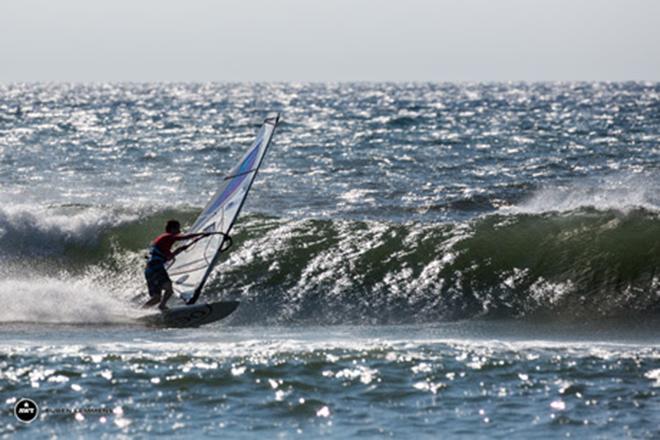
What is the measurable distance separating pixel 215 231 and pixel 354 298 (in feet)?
8.17

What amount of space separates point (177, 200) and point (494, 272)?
977 centimetres

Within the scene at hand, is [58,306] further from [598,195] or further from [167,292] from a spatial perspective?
[598,195]

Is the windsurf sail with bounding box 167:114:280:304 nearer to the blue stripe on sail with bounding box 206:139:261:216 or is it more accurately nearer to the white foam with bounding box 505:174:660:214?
the blue stripe on sail with bounding box 206:139:261:216

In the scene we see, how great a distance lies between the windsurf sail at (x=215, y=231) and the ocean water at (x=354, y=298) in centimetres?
63

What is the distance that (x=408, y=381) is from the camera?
9.56m

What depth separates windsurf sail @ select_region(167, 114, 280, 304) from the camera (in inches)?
525

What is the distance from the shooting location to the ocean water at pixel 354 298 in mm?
8797

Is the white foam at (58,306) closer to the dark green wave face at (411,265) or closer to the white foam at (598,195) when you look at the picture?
the dark green wave face at (411,265)

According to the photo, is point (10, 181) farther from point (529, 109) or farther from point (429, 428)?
point (529, 109)

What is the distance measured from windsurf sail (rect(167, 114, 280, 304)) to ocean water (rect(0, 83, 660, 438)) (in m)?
0.63

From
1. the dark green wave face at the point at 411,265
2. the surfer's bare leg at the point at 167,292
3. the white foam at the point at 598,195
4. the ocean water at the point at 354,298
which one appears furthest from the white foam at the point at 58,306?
the white foam at the point at 598,195

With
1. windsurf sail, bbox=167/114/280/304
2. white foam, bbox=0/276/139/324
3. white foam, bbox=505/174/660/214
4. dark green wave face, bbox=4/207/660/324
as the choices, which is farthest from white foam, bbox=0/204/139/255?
white foam, bbox=505/174/660/214

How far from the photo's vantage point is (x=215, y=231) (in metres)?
13.5

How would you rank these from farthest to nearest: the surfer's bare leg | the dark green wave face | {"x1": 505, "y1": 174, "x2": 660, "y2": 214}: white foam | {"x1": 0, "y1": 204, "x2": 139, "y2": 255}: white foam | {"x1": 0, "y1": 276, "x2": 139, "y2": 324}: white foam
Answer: {"x1": 505, "y1": 174, "x2": 660, "y2": 214}: white foam → {"x1": 0, "y1": 204, "x2": 139, "y2": 255}: white foam → the dark green wave face → {"x1": 0, "y1": 276, "x2": 139, "y2": 324}: white foam → the surfer's bare leg
